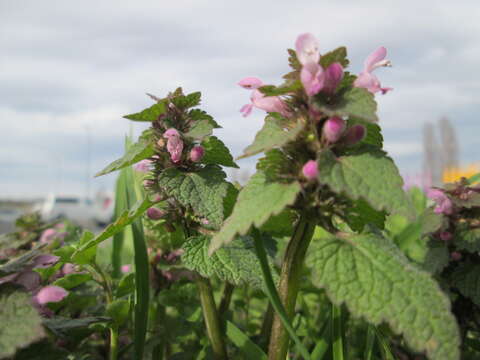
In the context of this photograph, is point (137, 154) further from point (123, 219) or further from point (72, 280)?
point (72, 280)

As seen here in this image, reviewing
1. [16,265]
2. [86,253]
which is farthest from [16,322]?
[86,253]

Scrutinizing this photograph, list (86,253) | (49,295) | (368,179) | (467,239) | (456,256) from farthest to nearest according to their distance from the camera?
(456,256)
(467,239)
(86,253)
(49,295)
(368,179)

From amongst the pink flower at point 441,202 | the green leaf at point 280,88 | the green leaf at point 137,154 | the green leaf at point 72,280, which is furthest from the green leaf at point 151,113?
the pink flower at point 441,202

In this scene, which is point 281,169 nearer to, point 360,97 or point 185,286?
point 360,97

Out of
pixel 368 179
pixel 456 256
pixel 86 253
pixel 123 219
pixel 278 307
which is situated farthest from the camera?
pixel 456 256

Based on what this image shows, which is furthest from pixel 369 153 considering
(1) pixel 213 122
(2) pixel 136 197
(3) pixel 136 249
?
(2) pixel 136 197

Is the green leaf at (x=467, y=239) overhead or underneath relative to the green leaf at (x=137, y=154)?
underneath

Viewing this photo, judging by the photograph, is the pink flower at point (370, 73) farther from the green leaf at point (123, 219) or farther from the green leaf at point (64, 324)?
the green leaf at point (64, 324)
